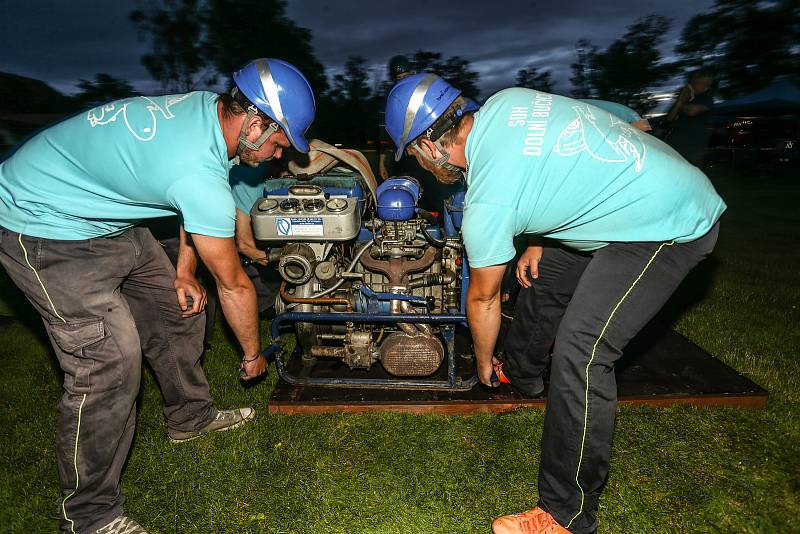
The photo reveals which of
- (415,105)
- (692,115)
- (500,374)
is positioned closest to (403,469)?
(500,374)

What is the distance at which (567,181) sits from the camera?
2033 millimetres

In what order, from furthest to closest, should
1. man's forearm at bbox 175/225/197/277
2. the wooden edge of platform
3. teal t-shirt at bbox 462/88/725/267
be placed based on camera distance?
the wooden edge of platform
man's forearm at bbox 175/225/197/277
teal t-shirt at bbox 462/88/725/267

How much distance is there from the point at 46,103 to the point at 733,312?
22.4 m

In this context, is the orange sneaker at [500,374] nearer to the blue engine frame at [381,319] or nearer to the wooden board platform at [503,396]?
the wooden board platform at [503,396]

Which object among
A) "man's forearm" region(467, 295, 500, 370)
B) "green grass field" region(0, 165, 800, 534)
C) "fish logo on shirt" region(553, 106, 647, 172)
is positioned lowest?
"green grass field" region(0, 165, 800, 534)

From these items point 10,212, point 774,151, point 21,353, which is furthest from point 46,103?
point 774,151

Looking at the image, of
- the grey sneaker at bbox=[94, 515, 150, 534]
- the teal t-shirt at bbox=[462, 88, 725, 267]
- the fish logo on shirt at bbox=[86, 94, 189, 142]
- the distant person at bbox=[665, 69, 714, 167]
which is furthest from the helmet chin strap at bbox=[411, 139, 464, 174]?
the distant person at bbox=[665, 69, 714, 167]

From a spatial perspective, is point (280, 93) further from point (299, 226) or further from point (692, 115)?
point (692, 115)

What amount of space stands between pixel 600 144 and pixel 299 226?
1915mm

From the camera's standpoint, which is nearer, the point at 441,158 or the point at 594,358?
the point at 594,358

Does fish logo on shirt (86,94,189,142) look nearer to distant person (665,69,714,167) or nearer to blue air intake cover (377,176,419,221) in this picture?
A: blue air intake cover (377,176,419,221)

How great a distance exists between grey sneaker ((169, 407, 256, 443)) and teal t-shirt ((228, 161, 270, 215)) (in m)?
1.53

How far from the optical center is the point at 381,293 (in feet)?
11.1

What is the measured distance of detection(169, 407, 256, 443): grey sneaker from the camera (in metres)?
3.10
